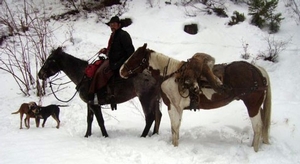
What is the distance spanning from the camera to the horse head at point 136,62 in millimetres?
4832

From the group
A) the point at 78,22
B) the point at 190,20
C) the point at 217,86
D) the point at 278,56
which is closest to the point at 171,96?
the point at 217,86

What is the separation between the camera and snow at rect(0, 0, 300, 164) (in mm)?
4363

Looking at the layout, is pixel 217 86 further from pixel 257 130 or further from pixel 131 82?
pixel 131 82

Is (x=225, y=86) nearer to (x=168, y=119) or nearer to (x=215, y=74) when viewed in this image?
(x=215, y=74)

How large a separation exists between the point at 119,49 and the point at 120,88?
793 mm

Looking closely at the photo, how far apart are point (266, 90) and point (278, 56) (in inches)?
210

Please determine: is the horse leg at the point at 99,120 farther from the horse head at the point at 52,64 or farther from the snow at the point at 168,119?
the horse head at the point at 52,64

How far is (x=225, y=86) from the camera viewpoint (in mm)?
4371

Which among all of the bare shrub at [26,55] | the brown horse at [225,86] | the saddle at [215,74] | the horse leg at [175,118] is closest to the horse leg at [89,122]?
the brown horse at [225,86]

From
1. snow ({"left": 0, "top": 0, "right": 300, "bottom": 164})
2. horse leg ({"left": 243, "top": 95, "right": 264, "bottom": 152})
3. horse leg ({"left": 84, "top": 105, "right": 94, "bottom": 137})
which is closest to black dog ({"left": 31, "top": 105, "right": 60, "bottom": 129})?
snow ({"left": 0, "top": 0, "right": 300, "bottom": 164})

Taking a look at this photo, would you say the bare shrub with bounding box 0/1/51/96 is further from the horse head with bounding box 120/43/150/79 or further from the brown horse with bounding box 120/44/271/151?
the brown horse with bounding box 120/44/271/151

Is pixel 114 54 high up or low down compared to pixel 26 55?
up

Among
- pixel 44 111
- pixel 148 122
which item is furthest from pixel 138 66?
pixel 44 111

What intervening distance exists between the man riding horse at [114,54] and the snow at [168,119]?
114 cm
